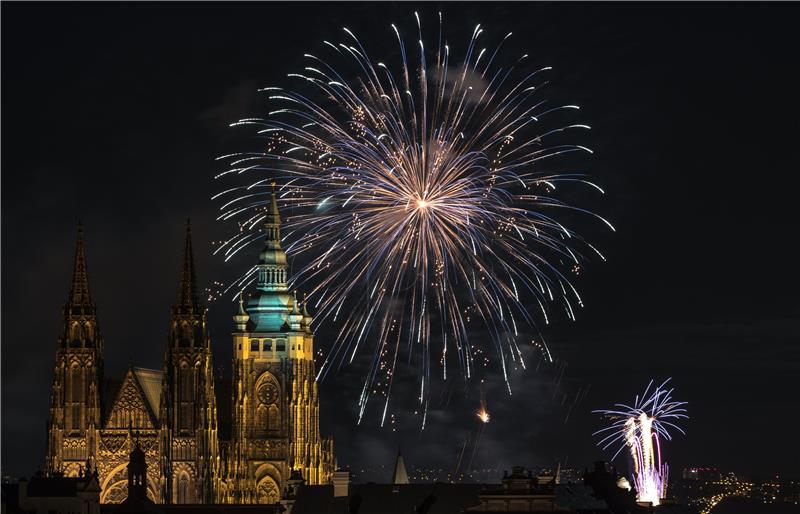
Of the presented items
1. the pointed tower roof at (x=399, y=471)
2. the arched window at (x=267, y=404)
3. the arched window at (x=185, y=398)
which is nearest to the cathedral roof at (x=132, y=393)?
the arched window at (x=185, y=398)

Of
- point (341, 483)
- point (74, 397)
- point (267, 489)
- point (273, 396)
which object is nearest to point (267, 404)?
point (273, 396)

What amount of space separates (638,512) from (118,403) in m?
71.7

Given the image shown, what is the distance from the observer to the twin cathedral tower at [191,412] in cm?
17400

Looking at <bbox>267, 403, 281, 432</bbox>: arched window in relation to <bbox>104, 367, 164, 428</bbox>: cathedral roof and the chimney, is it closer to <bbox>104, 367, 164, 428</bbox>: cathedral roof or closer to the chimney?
<bbox>104, 367, 164, 428</bbox>: cathedral roof

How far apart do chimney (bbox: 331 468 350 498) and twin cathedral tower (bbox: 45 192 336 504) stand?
2319 inches

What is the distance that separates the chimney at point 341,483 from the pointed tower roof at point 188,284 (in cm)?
6429

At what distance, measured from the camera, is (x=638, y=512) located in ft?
386

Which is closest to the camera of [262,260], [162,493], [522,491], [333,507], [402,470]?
[522,491]

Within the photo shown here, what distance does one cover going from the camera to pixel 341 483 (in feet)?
372

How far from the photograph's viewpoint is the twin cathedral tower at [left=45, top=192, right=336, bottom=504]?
571ft

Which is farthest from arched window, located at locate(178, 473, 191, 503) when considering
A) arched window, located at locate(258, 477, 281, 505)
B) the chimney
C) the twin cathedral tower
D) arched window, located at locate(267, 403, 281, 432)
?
the chimney

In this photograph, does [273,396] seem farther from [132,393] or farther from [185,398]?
[132,393]

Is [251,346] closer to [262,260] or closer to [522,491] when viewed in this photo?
[262,260]

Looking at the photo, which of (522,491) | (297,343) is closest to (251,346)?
(297,343)
